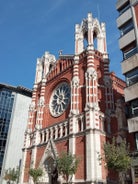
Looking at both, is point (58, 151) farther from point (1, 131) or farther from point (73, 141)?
point (1, 131)

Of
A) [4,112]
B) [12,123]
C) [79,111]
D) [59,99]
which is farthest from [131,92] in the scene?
[4,112]

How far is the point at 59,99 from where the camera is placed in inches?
1442

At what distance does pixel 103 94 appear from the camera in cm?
3203

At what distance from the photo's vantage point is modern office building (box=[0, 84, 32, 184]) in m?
49.8

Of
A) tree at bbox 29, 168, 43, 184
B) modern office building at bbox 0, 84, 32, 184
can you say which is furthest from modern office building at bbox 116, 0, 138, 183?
modern office building at bbox 0, 84, 32, 184

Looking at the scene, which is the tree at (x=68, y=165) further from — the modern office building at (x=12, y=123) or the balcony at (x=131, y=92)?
the modern office building at (x=12, y=123)

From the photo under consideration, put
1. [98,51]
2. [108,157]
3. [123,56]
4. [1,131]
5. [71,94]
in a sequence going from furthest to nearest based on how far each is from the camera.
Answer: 1. [1,131]
2. [98,51]
3. [71,94]
4. [123,56]
5. [108,157]

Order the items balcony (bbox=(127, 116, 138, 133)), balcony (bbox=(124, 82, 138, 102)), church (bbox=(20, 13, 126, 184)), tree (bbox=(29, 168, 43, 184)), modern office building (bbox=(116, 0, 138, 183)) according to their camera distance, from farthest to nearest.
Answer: tree (bbox=(29, 168, 43, 184))
church (bbox=(20, 13, 126, 184))
balcony (bbox=(124, 82, 138, 102))
modern office building (bbox=(116, 0, 138, 183))
balcony (bbox=(127, 116, 138, 133))

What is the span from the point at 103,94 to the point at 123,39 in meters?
9.09

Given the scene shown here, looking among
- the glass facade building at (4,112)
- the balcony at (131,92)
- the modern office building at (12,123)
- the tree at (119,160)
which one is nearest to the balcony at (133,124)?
the balcony at (131,92)

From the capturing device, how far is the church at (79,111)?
27.0 meters

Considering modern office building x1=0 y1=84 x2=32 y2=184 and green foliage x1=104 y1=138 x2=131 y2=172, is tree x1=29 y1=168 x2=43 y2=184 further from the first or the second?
modern office building x1=0 y1=84 x2=32 y2=184

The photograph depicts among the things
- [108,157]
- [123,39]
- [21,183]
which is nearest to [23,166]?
[21,183]

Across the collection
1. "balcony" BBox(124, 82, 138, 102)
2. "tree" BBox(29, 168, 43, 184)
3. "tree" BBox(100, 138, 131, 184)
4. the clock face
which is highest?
the clock face
